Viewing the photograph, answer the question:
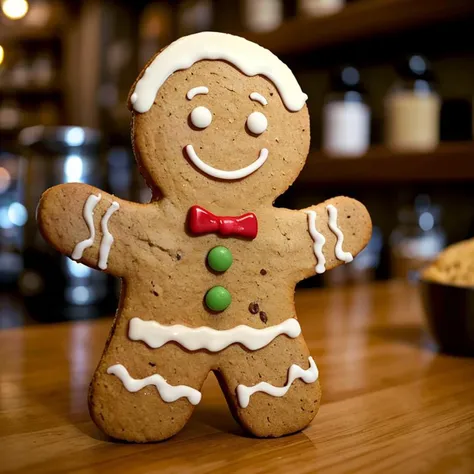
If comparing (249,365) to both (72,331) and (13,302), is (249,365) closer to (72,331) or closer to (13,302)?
(72,331)

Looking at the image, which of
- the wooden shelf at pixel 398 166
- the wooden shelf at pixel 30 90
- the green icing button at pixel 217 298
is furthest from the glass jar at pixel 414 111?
the wooden shelf at pixel 30 90

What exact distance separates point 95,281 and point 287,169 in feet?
4.25

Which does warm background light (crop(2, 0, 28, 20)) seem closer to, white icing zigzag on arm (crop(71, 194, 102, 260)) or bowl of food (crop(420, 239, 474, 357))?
bowl of food (crop(420, 239, 474, 357))

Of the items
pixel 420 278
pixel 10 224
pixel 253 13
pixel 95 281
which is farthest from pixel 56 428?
pixel 10 224

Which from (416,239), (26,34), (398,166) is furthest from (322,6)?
(26,34)

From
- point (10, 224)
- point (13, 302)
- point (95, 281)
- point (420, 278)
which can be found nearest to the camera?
point (420, 278)

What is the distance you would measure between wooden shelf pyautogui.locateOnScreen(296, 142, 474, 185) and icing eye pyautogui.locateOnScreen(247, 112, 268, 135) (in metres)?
1.11

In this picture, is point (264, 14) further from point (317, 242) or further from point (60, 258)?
point (317, 242)

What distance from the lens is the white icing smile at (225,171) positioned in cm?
51

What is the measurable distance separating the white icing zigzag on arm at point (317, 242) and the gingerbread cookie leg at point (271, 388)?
0.07m

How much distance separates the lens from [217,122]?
1.69ft

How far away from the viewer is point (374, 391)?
66 cm

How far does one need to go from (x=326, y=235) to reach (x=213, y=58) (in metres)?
0.18

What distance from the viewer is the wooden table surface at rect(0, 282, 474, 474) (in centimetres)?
46
